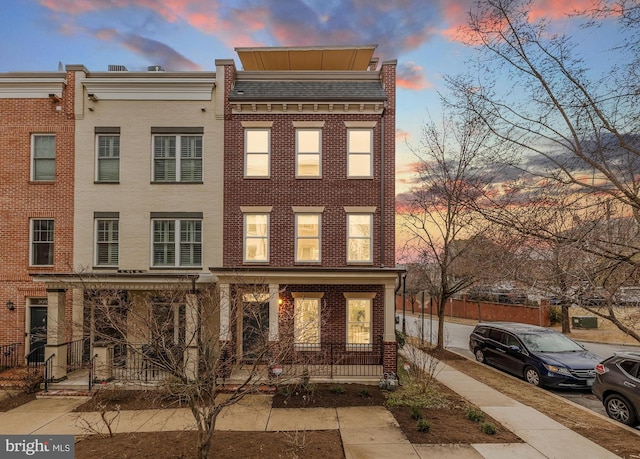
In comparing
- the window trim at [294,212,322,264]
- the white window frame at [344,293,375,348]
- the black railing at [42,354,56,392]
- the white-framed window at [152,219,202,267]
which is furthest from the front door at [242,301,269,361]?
the black railing at [42,354,56,392]

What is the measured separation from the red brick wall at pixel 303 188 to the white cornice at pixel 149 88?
1225 millimetres

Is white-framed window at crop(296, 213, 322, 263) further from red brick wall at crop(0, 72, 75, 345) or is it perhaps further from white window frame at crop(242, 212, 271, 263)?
red brick wall at crop(0, 72, 75, 345)

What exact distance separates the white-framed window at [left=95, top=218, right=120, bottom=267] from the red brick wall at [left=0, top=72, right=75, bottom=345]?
96cm

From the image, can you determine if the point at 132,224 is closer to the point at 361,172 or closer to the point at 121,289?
the point at 121,289

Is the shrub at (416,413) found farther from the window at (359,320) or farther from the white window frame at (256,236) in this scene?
the white window frame at (256,236)

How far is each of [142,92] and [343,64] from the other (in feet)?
27.5

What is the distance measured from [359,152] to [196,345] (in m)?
8.67

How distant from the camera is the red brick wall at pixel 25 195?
1484cm

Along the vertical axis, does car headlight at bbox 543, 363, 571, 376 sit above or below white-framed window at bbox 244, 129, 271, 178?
below

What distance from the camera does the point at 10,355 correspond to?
1440 cm

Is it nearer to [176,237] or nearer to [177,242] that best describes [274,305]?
[177,242]

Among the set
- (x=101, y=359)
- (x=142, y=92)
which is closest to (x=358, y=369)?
(x=101, y=359)

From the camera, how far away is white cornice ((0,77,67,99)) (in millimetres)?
15039

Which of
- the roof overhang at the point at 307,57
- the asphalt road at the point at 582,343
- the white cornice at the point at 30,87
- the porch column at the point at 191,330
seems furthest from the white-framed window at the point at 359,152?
the white cornice at the point at 30,87
